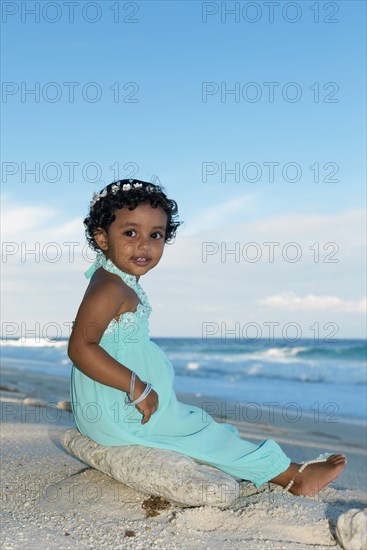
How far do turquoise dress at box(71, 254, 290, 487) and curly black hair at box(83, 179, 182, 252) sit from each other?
22 centimetres

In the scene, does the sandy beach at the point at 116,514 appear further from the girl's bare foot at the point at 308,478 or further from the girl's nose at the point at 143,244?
the girl's nose at the point at 143,244

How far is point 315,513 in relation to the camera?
301 centimetres

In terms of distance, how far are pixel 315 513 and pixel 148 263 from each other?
1.53 meters

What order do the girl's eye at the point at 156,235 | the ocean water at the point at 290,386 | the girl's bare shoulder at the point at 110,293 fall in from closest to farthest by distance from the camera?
the girl's bare shoulder at the point at 110,293, the girl's eye at the point at 156,235, the ocean water at the point at 290,386

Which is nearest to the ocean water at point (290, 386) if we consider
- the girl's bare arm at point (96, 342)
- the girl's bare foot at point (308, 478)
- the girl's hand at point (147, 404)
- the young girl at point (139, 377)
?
the girl's bare foot at point (308, 478)

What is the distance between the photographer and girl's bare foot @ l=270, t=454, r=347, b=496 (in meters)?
3.46

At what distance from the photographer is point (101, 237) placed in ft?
11.6

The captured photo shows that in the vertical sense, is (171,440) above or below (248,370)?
above

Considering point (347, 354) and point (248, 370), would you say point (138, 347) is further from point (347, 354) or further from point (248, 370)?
point (347, 354)

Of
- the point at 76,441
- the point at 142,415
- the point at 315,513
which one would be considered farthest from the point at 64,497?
the point at 315,513

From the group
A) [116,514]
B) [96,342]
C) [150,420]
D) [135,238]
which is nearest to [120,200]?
[135,238]

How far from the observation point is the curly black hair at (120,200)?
3434 mm

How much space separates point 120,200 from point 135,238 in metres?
0.22

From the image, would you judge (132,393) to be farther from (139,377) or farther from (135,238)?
(135,238)
